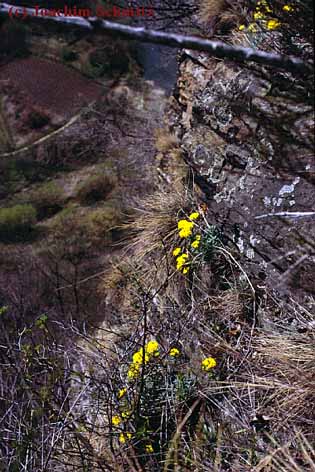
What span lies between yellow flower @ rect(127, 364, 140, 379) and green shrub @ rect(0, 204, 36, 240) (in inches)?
197

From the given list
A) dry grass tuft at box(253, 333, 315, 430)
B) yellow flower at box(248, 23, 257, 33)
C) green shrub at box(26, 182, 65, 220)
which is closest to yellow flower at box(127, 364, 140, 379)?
dry grass tuft at box(253, 333, 315, 430)

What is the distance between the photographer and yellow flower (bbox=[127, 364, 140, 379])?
7.91 feet

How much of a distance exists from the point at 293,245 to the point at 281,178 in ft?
1.14

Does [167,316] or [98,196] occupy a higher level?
[167,316]

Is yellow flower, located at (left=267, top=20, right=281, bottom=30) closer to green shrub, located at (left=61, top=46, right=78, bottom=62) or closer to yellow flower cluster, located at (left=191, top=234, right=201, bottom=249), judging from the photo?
yellow flower cluster, located at (left=191, top=234, right=201, bottom=249)

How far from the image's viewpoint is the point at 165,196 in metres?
3.51

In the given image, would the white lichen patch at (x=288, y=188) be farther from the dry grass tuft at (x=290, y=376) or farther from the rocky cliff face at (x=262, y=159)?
the dry grass tuft at (x=290, y=376)

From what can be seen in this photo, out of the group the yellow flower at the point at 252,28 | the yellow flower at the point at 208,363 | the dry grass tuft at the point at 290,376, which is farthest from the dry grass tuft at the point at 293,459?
the yellow flower at the point at 252,28

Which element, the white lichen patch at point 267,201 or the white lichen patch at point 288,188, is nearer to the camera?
the white lichen patch at point 288,188

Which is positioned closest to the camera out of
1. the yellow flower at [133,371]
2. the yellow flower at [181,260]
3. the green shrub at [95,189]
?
the yellow flower at [133,371]

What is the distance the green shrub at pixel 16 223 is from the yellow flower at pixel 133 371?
197 inches

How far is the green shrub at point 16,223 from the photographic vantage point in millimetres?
7117

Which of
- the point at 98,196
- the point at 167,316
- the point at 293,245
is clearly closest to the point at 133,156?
the point at 98,196

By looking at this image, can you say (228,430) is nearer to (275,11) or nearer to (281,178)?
(281,178)
